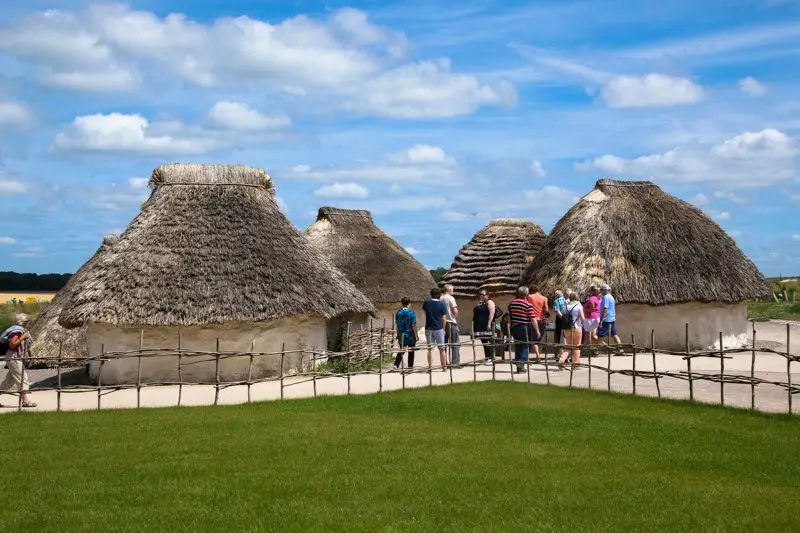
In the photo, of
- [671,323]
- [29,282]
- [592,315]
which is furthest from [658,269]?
[29,282]

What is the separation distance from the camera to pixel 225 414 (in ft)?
41.9

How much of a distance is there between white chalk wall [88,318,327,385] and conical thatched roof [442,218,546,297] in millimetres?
14716

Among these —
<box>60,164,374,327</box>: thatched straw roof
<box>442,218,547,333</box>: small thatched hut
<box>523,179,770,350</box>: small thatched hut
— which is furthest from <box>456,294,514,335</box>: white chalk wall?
<box>60,164,374,327</box>: thatched straw roof

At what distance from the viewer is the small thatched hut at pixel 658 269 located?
22547 mm

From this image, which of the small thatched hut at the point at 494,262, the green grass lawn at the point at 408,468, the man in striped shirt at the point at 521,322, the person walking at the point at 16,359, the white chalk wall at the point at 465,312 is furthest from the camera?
the white chalk wall at the point at 465,312

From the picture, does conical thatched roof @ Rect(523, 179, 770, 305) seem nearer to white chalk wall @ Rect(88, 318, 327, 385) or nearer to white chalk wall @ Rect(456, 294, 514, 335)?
white chalk wall @ Rect(456, 294, 514, 335)

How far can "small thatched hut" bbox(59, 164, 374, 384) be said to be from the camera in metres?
17.5

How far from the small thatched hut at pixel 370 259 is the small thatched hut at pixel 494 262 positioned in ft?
4.75

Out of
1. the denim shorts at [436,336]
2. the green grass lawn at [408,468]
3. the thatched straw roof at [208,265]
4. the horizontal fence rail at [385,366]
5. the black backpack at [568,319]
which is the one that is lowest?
the green grass lawn at [408,468]

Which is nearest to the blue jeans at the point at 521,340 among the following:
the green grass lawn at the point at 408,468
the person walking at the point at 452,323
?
the person walking at the point at 452,323

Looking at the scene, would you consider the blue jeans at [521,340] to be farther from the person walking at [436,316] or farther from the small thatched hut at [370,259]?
the small thatched hut at [370,259]

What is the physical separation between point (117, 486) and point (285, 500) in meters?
1.73

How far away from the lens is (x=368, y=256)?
1314 inches

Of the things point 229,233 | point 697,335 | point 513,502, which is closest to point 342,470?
point 513,502
